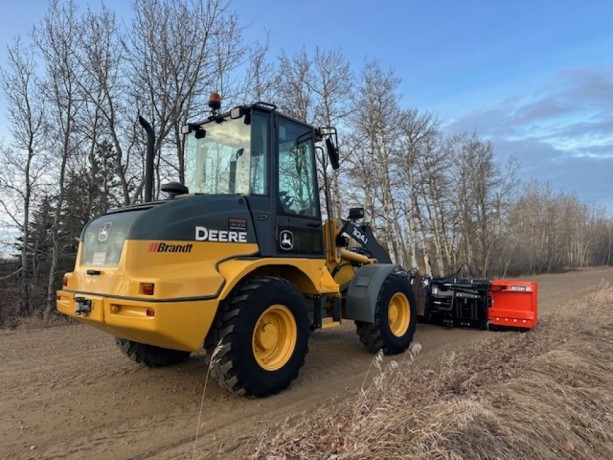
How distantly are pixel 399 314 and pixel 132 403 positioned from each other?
12.7ft

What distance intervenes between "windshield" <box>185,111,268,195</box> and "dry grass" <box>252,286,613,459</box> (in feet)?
7.64

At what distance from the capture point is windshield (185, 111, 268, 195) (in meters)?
4.97

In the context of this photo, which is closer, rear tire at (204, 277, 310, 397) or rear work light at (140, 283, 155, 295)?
rear work light at (140, 283, 155, 295)

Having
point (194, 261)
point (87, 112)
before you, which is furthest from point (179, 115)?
point (194, 261)

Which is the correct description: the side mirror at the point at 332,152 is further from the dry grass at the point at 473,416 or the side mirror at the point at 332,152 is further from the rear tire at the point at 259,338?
the dry grass at the point at 473,416

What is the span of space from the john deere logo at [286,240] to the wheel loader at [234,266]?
0.01 meters

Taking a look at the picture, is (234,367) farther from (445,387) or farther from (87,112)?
(87,112)

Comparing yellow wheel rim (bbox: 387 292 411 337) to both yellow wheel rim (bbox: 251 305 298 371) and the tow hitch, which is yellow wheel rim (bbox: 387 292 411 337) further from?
the tow hitch

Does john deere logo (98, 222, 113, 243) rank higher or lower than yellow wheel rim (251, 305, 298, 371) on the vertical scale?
higher

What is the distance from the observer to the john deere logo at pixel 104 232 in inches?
176

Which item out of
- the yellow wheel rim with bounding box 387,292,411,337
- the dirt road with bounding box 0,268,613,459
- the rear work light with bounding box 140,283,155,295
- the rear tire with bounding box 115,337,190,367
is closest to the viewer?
the dirt road with bounding box 0,268,613,459

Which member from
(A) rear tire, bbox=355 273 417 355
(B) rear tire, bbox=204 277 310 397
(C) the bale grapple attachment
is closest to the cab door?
(B) rear tire, bbox=204 277 310 397

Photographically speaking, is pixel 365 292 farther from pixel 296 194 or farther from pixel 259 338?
pixel 259 338

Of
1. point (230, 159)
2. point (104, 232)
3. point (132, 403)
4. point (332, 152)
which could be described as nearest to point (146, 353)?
point (132, 403)
